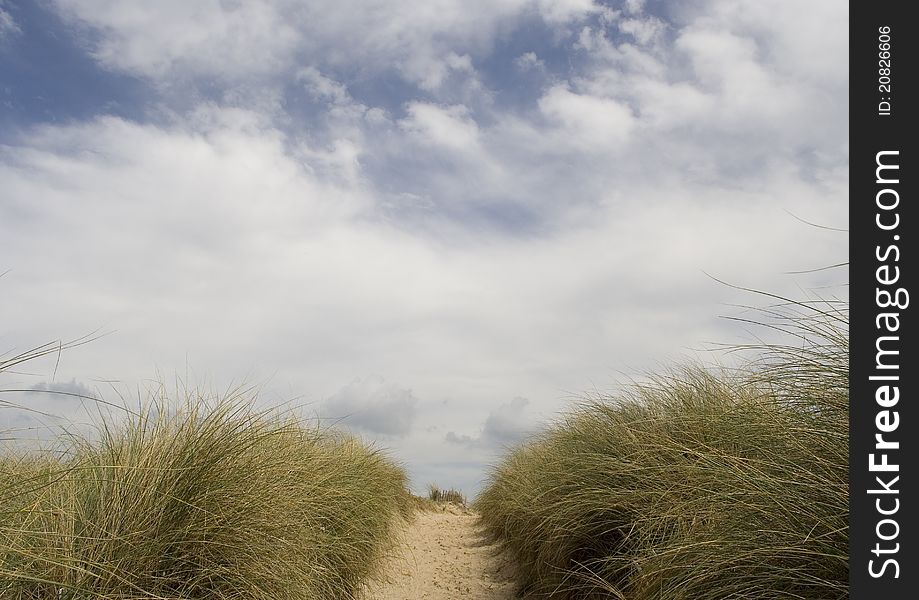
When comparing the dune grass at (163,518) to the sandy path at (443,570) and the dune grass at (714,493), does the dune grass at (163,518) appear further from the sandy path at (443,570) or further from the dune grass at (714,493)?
the sandy path at (443,570)

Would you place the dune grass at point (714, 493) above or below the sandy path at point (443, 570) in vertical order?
above

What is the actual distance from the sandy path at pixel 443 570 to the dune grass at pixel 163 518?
284 centimetres

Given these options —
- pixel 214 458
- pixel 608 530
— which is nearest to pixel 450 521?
pixel 608 530

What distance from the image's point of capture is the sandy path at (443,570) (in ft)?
24.3

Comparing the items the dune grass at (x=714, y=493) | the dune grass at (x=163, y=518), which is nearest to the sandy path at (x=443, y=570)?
the dune grass at (x=714, y=493)

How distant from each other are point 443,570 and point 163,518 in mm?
6313

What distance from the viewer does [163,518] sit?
335 centimetres

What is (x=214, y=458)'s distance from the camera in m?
3.72

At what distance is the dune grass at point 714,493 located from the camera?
2463 millimetres

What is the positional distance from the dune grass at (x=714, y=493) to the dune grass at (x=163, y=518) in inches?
76.2

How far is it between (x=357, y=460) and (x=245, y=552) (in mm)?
4523

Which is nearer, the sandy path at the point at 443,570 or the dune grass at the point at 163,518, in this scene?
the dune grass at the point at 163,518

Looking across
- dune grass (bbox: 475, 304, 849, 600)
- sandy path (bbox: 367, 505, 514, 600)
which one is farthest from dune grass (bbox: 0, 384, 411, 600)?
sandy path (bbox: 367, 505, 514, 600)

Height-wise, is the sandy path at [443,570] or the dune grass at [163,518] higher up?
the dune grass at [163,518]
